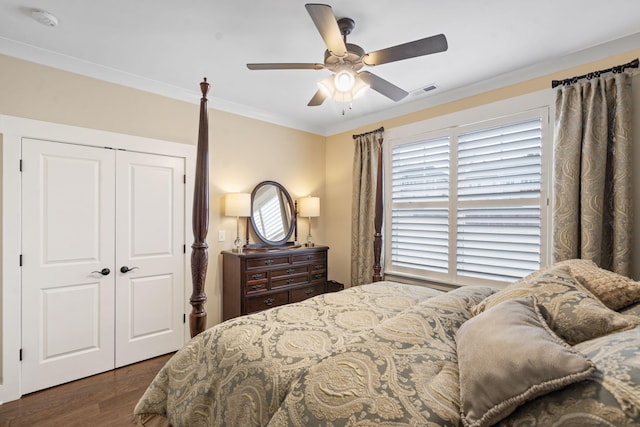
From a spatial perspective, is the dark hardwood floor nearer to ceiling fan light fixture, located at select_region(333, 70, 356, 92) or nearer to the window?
ceiling fan light fixture, located at select_region(333, 70, 356, 92)

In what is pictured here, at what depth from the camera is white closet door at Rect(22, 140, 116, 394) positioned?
96.3 inches

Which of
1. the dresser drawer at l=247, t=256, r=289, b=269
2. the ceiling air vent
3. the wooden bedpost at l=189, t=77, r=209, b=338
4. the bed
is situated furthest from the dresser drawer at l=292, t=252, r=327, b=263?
the ceiling air vent

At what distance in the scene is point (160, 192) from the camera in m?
3.09

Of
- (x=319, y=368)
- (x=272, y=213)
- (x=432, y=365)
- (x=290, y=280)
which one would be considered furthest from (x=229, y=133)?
(x=432, y=365)

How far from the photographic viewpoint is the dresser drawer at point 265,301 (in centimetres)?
327

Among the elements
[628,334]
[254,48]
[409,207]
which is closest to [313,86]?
[254,48]

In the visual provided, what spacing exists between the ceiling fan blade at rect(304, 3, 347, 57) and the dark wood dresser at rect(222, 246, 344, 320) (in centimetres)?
220

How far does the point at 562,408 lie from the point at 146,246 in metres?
3.26

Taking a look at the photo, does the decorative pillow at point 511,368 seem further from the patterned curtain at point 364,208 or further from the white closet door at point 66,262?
the white closet door at point 66,262

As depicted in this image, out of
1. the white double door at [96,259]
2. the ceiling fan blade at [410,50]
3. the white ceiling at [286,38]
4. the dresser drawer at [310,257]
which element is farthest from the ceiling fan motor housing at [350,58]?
the dresser drawer at [310,257]

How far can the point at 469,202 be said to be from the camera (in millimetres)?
3113

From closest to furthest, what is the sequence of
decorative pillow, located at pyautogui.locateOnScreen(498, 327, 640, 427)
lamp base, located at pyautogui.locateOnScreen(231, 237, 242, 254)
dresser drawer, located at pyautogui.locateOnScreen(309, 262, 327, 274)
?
decorative pillow, located at pyautogui.locateOnScreen(498, 327, 640, 427)
lamp base, located at pyautogui.locateOnScreen(231, 237, 242, 254)
dresser drawer, located at pyautogui.locateOnScreen(309, 262, 327, 274)

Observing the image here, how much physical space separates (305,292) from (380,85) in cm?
254

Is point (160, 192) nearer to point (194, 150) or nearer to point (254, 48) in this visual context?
point (194, 150)
